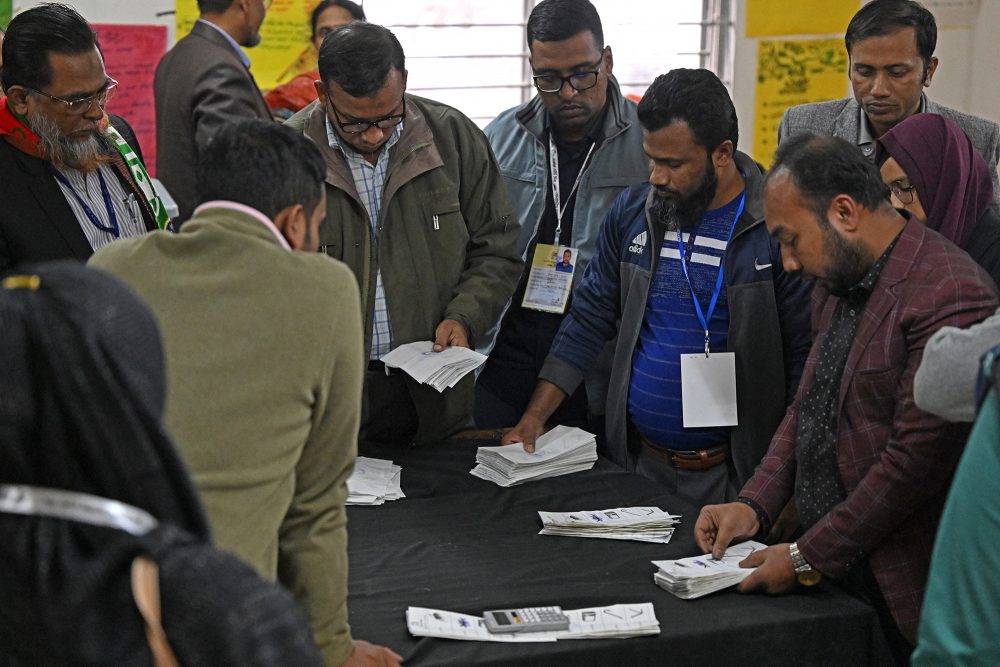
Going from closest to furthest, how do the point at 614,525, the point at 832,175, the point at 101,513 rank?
the point at 101,513 → the point at 832,175 → the point at 614,525

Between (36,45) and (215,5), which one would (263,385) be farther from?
(215,5)

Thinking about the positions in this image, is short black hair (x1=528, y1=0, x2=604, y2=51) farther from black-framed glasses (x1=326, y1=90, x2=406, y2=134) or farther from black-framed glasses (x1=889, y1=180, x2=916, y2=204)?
black-framed glasses (x1=889, y1=180, x2=916, y2=204)

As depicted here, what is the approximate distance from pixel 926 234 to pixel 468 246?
4.49 feet

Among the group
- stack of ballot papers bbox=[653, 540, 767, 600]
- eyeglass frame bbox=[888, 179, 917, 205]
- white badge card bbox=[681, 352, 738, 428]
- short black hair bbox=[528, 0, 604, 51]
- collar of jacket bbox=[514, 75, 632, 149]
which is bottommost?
stack of ballot papers bbox=[653, 540, 767, 600]

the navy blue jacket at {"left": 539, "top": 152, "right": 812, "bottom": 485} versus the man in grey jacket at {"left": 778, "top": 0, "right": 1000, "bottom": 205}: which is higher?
the man in grey jacket at {"left": 778, "top": 0, "right": 1000, "bottom": 205}

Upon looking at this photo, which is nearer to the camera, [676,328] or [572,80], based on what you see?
[676,328]

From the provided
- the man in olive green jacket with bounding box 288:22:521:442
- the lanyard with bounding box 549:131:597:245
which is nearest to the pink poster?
the man in olive green jacket with bounding box 288:22:521:442

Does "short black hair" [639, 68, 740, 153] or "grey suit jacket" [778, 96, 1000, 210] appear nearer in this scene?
"short black hair" [639, 68, 740, 153]

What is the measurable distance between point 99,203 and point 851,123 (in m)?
2.15

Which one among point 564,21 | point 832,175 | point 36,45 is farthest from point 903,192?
point 36,45

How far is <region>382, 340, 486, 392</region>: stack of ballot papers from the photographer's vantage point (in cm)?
262

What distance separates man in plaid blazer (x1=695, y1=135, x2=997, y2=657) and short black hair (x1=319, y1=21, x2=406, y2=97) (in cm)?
109

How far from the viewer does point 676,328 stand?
8.92 ft

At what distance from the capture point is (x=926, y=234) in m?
2.01
